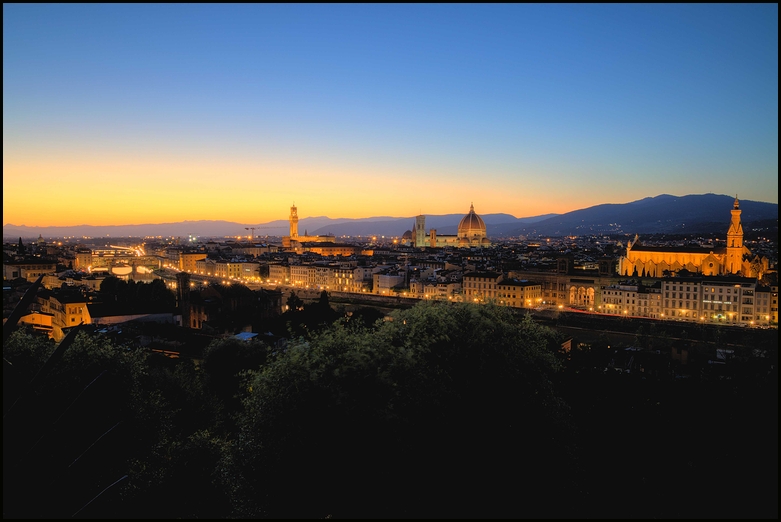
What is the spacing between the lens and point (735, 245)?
116ft

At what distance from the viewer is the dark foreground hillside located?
526cm

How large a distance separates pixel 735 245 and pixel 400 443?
117 feet

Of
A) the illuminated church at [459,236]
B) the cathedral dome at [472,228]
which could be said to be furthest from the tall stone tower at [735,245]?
the cathedral dome at [472,228]

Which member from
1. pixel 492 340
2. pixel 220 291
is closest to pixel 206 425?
pixel 492 340

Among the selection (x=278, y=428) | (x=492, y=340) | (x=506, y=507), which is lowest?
(x=506, y=507)

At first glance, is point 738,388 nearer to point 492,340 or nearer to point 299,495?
point 492,340

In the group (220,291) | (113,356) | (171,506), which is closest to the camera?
(171,506)

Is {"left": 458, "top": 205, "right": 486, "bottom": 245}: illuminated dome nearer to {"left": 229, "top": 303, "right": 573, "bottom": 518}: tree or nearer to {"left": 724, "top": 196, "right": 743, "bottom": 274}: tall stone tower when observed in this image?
{"left": 724, "top": 196, "right": 743, "bottom": 274}: tall stone tower

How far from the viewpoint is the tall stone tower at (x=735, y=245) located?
1377 inches

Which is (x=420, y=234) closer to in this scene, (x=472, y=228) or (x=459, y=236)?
(x=459, y=236)

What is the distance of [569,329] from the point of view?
84.7 ft

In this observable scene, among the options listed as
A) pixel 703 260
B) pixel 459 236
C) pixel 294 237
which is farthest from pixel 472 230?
pixel 703 260

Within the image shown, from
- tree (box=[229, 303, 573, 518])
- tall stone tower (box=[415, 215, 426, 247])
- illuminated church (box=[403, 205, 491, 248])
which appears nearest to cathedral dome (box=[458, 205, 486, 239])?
illuminated church (box=[403, 205, 491, 248])

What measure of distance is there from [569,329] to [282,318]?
11.9m
